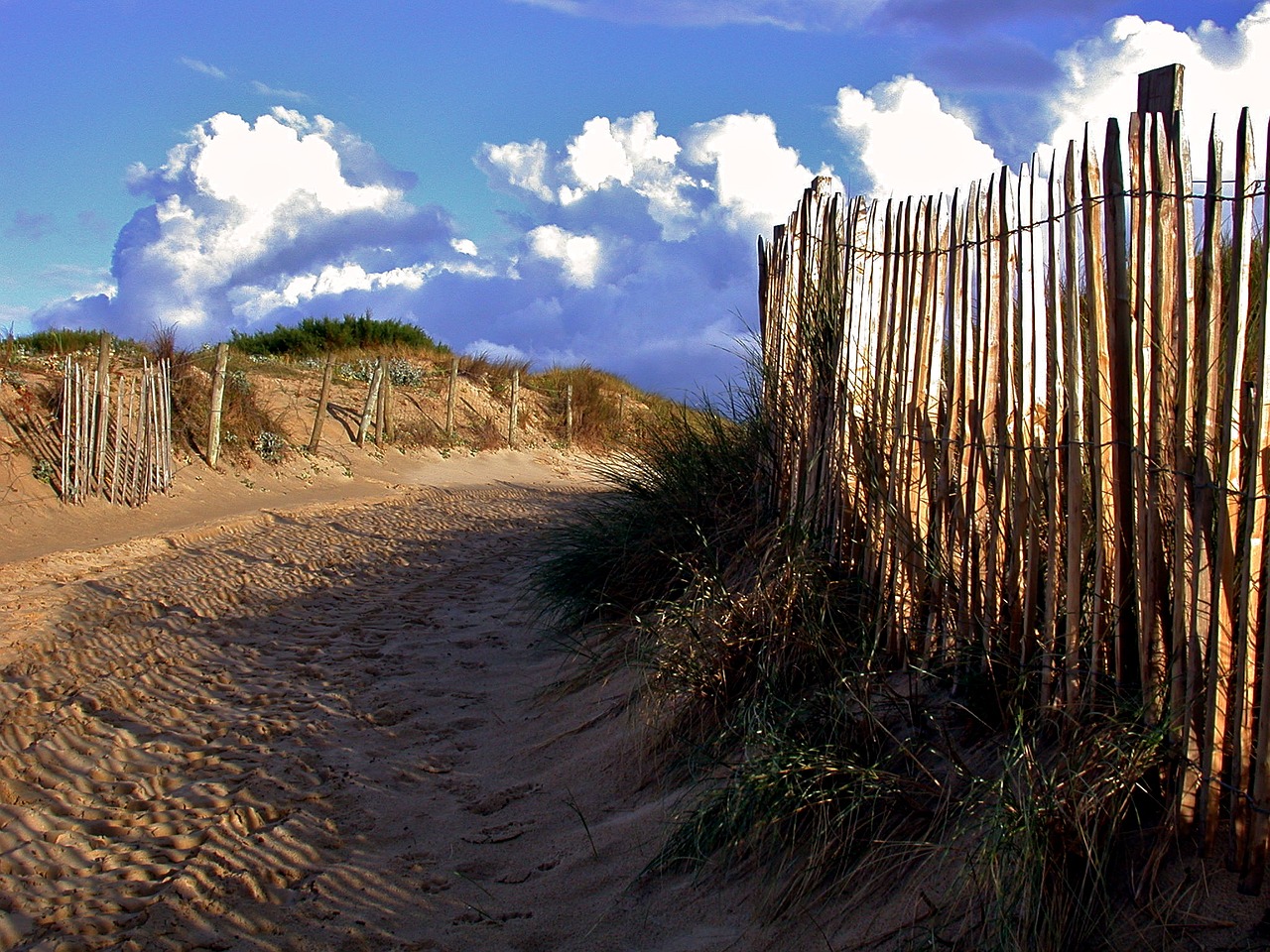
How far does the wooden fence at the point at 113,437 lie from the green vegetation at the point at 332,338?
1557 cm

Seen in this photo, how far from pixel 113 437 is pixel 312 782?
8.82 meters

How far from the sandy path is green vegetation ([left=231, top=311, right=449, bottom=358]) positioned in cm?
2066

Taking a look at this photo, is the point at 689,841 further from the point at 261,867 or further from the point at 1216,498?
the point at 1216,498

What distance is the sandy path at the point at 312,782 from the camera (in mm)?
3158

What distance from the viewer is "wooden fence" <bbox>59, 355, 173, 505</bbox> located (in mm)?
11086

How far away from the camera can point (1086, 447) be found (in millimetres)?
2793

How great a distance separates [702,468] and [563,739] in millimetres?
1823

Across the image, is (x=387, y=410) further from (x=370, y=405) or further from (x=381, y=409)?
(x=370, y=405)

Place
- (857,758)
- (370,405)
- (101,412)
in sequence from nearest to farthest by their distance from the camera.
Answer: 1. (857,758)
2. (101,412)
3. (370,405)

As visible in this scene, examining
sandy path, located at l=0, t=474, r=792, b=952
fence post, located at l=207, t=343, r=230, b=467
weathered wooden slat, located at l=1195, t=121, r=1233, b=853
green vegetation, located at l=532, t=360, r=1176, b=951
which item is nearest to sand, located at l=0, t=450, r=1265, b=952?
sandy path, located at l=0, t=474, r=792, b=952

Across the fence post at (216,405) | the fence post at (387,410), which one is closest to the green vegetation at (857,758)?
the fence post at (216,405)

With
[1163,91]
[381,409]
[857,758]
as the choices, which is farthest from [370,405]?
[1163,91]

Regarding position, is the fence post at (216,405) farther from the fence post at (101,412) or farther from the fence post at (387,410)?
the fence post at (387,410)

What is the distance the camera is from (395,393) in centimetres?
2120
